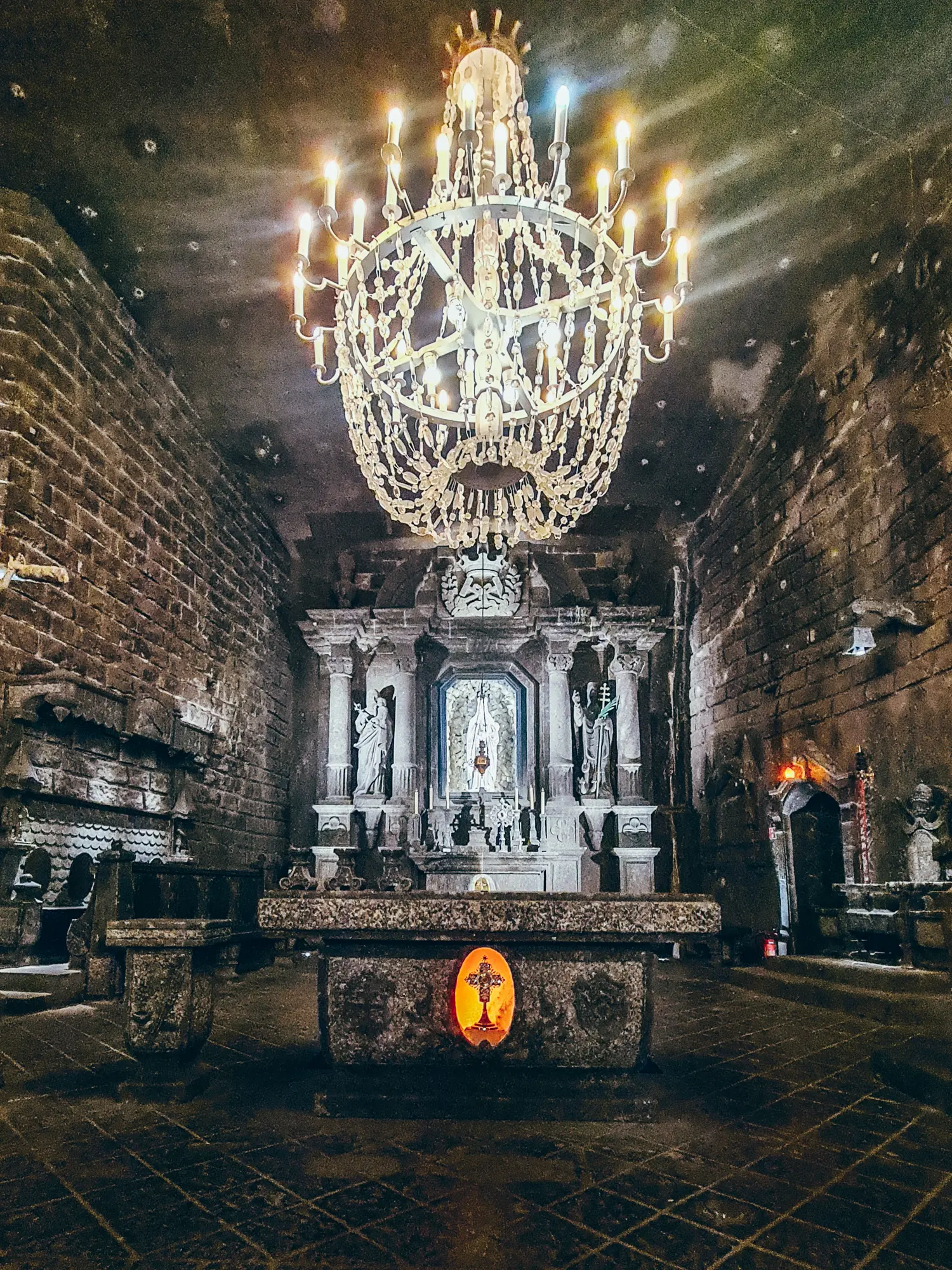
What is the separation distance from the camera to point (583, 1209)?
7.17ft

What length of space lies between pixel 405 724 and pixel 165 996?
273 inches

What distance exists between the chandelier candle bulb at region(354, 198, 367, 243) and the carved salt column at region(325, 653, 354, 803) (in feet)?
22.8

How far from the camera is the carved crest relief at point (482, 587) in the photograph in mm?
10727

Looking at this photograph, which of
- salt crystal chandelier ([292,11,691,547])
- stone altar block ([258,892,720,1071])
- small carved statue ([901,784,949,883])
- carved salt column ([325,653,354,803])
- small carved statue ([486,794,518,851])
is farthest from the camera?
carved salt column ([325,653,354,803])

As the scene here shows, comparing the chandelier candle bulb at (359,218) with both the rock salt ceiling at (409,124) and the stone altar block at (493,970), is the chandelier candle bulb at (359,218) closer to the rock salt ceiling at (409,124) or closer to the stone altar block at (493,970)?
the rock salt ceiling at (409,124)

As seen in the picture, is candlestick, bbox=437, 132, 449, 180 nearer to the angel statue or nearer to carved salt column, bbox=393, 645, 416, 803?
carved salt column, bbox=393, 645, 416, 803

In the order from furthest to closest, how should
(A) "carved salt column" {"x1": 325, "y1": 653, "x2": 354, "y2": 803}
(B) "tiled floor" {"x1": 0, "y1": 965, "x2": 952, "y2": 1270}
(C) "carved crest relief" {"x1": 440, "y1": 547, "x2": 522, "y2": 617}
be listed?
(C) "carved crest relief" {"x1": 440, "y1": 547, "x2": 522, "y2": 617}
(A) "carved salt column" {"x1": 325, "y1": 653, "x2": 354, "y2": 803}
(B) "tiled floor" {"x1": 0, "y1": 965, "x2": 952, "y2": 1270}

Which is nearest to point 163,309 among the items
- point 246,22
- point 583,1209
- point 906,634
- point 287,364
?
point 287,364

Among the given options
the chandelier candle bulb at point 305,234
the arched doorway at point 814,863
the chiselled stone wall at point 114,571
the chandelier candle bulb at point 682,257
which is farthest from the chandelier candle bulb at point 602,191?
the arched doorway at point 814,863

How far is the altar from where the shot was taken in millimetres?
9766

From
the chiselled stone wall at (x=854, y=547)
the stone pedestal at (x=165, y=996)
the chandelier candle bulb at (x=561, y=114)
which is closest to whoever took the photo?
the stone pedestal at (x=165, y=996)

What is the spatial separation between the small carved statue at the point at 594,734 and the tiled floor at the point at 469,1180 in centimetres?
638

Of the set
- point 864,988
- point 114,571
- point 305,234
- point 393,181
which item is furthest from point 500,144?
point 864,988

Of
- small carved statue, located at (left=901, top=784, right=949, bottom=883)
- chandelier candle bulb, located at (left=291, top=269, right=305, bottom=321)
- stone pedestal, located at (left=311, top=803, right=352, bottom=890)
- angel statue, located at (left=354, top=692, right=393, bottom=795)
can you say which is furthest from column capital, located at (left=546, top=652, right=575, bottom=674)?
chandelier candle bulb, located at (left=291, top=269, right=305, bottom=321)
